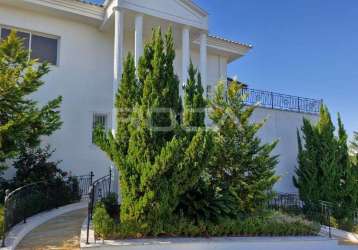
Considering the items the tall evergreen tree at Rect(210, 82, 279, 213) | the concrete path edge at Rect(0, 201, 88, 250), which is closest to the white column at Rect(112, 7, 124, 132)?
the concrete path edge at Rect(0, 201, 88, 250)

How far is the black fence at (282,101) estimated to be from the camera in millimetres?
16141

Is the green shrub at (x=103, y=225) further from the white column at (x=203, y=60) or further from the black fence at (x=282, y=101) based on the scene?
the black fence at (x=282, y=101)

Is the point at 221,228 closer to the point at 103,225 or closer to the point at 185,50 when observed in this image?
A: the point at 103,225

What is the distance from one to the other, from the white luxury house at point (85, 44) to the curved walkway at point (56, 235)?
3451 millimetres

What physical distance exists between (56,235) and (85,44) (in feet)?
26.9

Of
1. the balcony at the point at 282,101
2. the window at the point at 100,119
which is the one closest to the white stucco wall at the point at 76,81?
the window at the point at 100,119

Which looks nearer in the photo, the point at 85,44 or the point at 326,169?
the point at 85,44

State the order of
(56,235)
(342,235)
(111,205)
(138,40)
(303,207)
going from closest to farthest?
(56,235)
(111,205)
(342,235)
(138,40)
(303,207)

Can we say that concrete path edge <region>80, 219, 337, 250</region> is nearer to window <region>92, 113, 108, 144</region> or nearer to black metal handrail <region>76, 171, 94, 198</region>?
black metal handrail <region>76, 171, 94, 198</region>

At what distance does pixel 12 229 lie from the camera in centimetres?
746

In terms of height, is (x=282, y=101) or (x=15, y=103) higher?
(x=282, y=101)

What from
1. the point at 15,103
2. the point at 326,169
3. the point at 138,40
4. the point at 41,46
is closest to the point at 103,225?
the point at 15,103

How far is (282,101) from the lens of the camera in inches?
658

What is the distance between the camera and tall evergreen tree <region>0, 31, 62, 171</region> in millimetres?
8539
